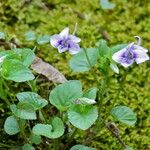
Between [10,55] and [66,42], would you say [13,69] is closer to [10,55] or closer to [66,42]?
[10,55]

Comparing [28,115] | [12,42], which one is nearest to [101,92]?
[28,115]

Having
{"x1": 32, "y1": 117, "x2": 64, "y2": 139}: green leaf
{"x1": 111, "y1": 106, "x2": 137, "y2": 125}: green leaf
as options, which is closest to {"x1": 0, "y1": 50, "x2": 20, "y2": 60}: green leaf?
{"x1": 32, "y1": 117, "x2": 64, "y2": 139}: green leaf

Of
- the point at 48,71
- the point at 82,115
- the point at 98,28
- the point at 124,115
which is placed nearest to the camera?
the point at 82,115

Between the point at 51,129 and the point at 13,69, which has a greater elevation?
the point at 13,69

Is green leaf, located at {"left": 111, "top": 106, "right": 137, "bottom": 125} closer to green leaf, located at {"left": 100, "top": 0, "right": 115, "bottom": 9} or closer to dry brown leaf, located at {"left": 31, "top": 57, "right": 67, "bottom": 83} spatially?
dry brown leaf, located at {"left": 31, "top": 57, "right": 67, "bottom": 83}

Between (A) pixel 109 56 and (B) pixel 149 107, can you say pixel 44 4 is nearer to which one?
(B) pixel 149 107

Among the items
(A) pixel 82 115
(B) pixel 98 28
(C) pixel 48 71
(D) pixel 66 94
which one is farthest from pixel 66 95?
(B) pixel 98 28

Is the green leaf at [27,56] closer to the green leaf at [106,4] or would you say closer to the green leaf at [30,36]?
the green leaf at [30,36]
